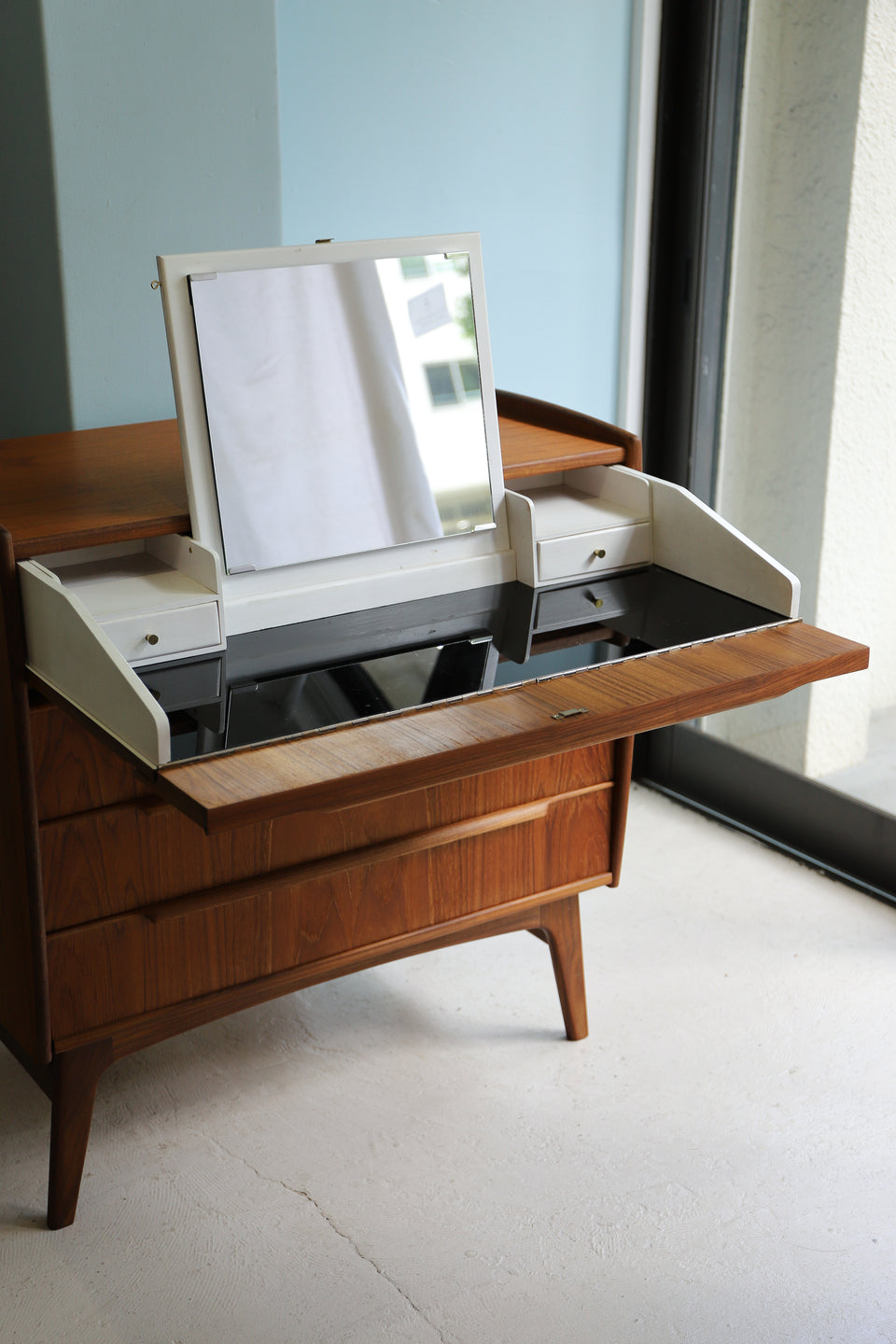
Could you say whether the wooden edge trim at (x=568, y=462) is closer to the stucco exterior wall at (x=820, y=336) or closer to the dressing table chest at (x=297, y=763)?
the dressing table chest at (x=297, y=763)

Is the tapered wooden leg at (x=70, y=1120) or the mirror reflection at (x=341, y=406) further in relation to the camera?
the tapered wooden leg at (x=70, y=1120)

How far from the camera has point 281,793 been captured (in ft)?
4.15

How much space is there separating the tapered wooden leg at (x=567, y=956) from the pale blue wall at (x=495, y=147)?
1103 millimetres

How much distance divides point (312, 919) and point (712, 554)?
72 cm

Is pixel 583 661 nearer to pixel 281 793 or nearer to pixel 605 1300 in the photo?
pixel 281 793

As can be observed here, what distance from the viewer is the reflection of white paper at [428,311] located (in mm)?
1740

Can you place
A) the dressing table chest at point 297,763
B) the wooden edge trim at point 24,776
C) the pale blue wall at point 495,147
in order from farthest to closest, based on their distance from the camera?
the pale blue wall at point 495,147
the wooden edge trim at point 24,776
the dressing table chest at point 297,763

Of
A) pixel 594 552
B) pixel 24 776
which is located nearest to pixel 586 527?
pixel 594 552

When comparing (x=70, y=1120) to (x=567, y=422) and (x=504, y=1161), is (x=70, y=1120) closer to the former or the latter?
(x=504, y=1161)

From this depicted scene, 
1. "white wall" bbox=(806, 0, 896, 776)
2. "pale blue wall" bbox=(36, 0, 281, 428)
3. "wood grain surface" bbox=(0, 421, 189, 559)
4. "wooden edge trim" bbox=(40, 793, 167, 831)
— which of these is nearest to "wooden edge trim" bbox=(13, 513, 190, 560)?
"wood grain surface" bbox=(0, 421, 189, 559)

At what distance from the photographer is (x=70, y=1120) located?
1787 millimetres

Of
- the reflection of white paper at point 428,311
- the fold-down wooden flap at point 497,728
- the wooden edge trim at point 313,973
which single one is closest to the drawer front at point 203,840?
the wooden edge trim at point 313,973

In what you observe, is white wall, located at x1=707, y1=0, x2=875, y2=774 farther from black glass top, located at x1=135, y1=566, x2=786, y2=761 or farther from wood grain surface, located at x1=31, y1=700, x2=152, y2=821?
wood grain surface, located at x1=31, y1=700, x2=152, y2=821

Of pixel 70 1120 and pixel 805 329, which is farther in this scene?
pixel 805 329
